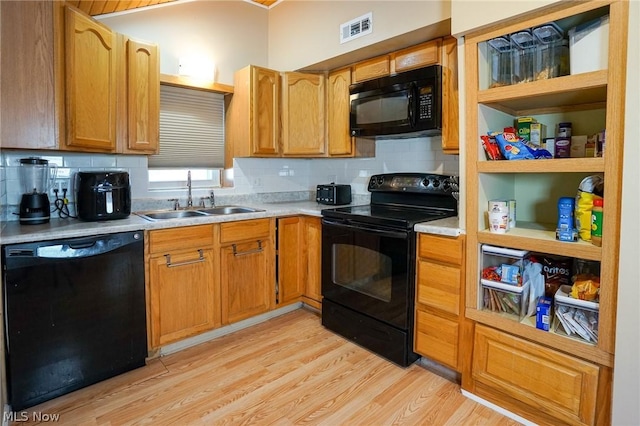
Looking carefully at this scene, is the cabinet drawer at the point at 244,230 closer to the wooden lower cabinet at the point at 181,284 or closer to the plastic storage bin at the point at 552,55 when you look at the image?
the wooden lower cabinet at the point at 181,284

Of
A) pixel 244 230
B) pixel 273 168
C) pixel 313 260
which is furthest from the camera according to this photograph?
pixel 273 168

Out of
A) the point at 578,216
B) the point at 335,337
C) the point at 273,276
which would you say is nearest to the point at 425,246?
the point at 578,216

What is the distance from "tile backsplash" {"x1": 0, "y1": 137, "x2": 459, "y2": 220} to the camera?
2.28 metres

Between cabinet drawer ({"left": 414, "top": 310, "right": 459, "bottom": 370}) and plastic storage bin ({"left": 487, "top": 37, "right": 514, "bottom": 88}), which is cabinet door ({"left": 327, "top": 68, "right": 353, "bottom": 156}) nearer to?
plastic storage bin ({"left": 487, "top": 37, "right": 514, "bottom": 88})

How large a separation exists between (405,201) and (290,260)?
106 centimetres

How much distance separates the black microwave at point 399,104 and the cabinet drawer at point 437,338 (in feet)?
3.97

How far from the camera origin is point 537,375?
173 cm

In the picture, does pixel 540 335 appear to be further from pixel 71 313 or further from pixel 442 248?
pixel 71 313

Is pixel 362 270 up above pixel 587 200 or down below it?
below

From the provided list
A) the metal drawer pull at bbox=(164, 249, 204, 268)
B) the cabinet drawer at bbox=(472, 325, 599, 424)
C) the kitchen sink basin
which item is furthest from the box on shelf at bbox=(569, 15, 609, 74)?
the metal drawer pull at bbox=(164, 249, 204, 268)

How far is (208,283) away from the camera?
2.57 m

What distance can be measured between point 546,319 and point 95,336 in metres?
2.36

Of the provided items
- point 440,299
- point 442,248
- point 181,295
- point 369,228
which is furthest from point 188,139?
point 440,299

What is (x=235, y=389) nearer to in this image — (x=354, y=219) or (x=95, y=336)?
(x=95, y=336)
